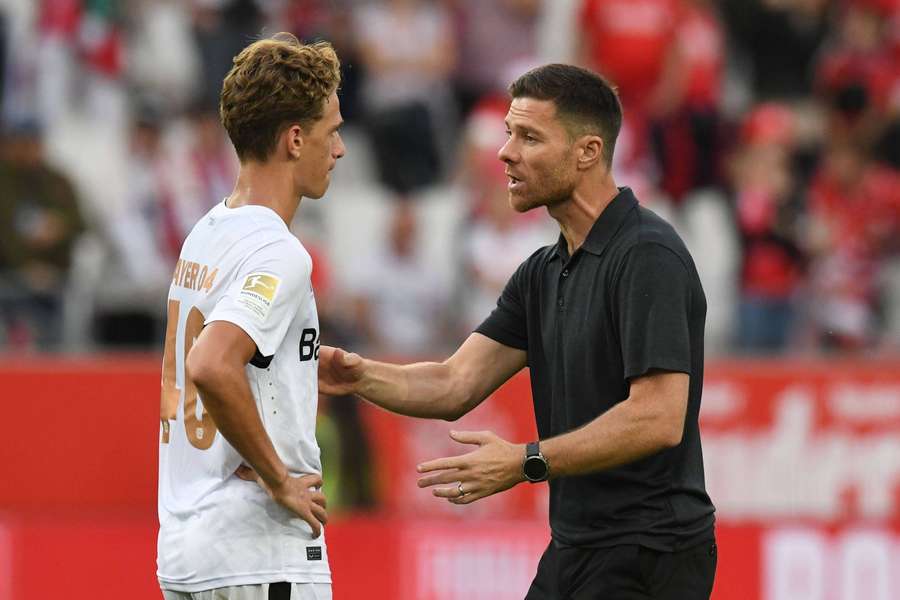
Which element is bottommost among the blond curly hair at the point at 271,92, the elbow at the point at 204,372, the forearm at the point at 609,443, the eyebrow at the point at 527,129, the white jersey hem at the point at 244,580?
the white jersey hem at the point at 244,580

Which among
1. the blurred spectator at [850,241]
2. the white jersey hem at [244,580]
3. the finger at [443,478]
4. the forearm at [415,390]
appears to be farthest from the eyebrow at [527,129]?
the blurred spectator at [850,241]

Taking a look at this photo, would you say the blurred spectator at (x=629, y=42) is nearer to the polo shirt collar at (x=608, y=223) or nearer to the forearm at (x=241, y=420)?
the polo shirt collar at (x=608, y=223)

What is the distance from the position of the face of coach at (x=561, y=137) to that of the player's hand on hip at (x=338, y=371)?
79 cm

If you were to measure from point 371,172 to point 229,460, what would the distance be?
326 inches

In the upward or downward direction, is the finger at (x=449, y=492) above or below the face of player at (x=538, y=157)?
below

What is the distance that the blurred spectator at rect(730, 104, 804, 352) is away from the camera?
36.2 feet

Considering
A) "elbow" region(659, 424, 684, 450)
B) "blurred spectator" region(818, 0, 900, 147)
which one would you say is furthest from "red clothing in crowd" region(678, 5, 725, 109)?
"elbow" region(659, 424, 684, 450)

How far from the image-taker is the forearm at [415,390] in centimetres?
551

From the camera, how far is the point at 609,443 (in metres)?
4.72

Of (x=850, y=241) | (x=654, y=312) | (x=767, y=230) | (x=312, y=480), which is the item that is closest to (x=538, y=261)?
(x=654, y=312)

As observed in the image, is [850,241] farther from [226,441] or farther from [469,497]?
[226,441]

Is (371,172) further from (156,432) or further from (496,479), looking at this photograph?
(496,479)

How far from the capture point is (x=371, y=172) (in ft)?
41.7

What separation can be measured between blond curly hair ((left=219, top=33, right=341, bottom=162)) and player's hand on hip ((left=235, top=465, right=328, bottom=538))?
918 mm
